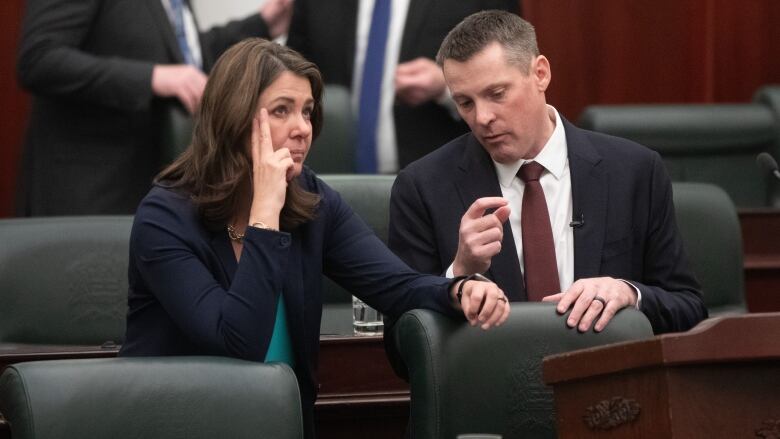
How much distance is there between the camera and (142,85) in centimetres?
327

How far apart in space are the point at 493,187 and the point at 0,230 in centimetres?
97

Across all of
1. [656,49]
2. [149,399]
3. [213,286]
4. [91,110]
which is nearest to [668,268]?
[213,286]

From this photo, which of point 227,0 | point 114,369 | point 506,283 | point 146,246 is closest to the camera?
point 114,369

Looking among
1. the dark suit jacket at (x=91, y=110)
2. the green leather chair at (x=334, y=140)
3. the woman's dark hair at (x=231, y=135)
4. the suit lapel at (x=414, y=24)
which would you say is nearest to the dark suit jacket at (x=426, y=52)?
the suit lapel at (x=414, y=24)

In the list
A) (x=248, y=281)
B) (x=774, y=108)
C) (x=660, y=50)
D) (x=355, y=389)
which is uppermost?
(x=660, y=50)

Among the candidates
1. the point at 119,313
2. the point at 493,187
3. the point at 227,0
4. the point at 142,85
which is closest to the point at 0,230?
the point at 119,313

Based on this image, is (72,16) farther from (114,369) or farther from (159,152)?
(114,369)

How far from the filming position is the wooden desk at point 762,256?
335 centimetres

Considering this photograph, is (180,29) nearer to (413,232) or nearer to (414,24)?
(414,24)

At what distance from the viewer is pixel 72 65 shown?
3.28 metres

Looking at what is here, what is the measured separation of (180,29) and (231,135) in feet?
4.39

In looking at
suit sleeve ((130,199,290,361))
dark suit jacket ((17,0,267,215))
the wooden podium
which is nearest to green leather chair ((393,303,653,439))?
suit sleeve ((130,199,290,361))

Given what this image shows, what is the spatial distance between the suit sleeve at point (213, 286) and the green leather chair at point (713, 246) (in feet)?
3.75

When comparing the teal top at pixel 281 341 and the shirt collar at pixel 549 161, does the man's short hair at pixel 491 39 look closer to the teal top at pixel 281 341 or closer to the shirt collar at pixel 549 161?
the shirt collar at pixel 549 161
